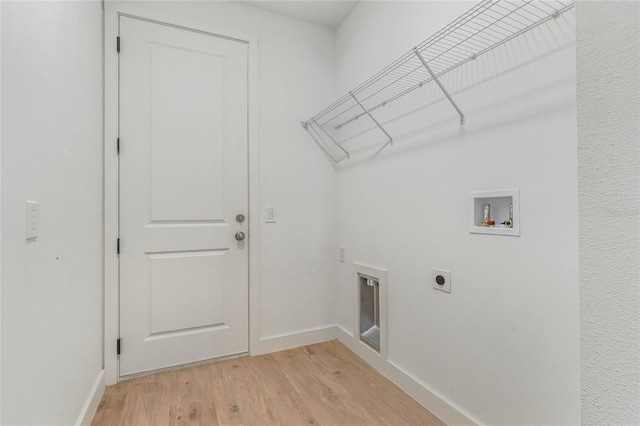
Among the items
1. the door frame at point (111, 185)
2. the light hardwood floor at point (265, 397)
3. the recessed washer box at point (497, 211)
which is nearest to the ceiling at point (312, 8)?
the door frame at point (111, 185)

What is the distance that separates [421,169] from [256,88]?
130cm

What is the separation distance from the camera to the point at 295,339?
234cm

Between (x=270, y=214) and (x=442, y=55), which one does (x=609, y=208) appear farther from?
(x=270, y=214)

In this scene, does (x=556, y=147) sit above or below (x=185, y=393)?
above

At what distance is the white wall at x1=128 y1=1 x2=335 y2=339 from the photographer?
2.25 m

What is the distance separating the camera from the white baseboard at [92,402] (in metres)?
1.41

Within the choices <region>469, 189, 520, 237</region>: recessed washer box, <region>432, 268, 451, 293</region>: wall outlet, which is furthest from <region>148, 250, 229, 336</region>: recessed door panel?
<region>469, 189, 520, 237</region>: recessed washer box

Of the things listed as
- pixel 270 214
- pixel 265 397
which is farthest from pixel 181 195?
pixel 265 397

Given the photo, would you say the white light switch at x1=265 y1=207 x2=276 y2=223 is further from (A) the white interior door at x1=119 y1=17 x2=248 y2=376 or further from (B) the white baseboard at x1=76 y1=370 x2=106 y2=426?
(B) the white baseboard at x1=76 y1=370 x2=106 y2=426

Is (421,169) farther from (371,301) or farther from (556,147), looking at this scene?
(371,301)

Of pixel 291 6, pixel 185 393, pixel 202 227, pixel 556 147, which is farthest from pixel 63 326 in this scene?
pixel 291 6

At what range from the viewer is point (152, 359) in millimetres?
1972

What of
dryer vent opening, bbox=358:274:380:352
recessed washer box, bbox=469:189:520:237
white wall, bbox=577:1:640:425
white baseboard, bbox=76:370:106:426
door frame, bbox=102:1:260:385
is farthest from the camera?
dryer vent opening, bbox=358:274:380:352

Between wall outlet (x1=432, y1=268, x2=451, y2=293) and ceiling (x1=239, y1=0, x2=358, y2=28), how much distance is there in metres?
1.88
